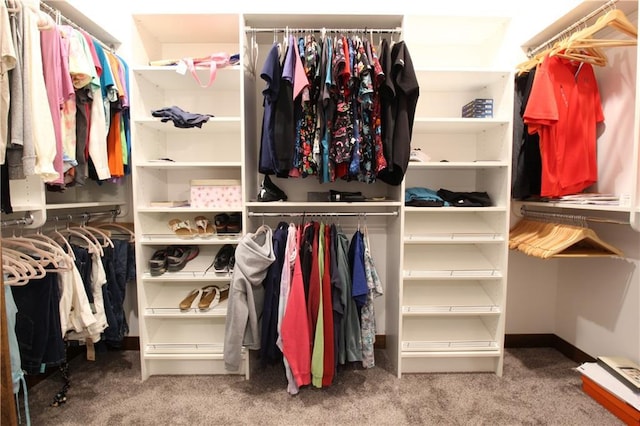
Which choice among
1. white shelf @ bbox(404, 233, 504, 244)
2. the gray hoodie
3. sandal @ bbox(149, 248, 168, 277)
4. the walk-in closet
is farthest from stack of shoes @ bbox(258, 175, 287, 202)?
white shelf @ bbox(404, 233, 504, 244)

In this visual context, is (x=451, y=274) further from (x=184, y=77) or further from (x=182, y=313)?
(x=184, y=77)

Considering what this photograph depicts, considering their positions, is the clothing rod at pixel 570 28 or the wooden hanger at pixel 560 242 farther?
the wooden hanger at pixel 560 242

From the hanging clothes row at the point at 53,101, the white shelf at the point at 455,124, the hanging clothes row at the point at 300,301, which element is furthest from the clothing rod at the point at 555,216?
the hanging clothes row at the point at 53,101

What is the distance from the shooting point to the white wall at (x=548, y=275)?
165 cm

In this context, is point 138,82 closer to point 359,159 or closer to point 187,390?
point 359,159

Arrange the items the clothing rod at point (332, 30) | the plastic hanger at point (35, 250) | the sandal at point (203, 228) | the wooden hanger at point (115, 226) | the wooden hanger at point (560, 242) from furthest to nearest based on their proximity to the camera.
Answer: the wooden hanger at point (115, 226), the sandal at point (203, 228), the clothing rod at point (332, 30), the wooden hanger at point (560, 242), the plastic hanger at point (35, 250)

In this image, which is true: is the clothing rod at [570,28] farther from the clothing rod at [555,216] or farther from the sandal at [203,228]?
the sandal at [203,228]

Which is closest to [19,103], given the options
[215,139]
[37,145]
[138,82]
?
[37,145]

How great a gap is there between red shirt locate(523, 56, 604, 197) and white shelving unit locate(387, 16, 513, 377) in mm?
166

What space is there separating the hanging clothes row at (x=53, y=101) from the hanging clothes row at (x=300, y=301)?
2.99 feet

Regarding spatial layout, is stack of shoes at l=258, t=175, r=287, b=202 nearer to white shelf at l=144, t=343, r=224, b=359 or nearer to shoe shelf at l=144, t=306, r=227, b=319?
shoe shelf at l=144, t=306, r=227, b=319

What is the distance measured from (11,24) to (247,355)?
186 centimetres

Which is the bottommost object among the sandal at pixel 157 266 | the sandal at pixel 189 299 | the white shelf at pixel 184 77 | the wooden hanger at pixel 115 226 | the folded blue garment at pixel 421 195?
the sandal at pixel 189 299

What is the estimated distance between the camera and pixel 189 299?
1.86 m
